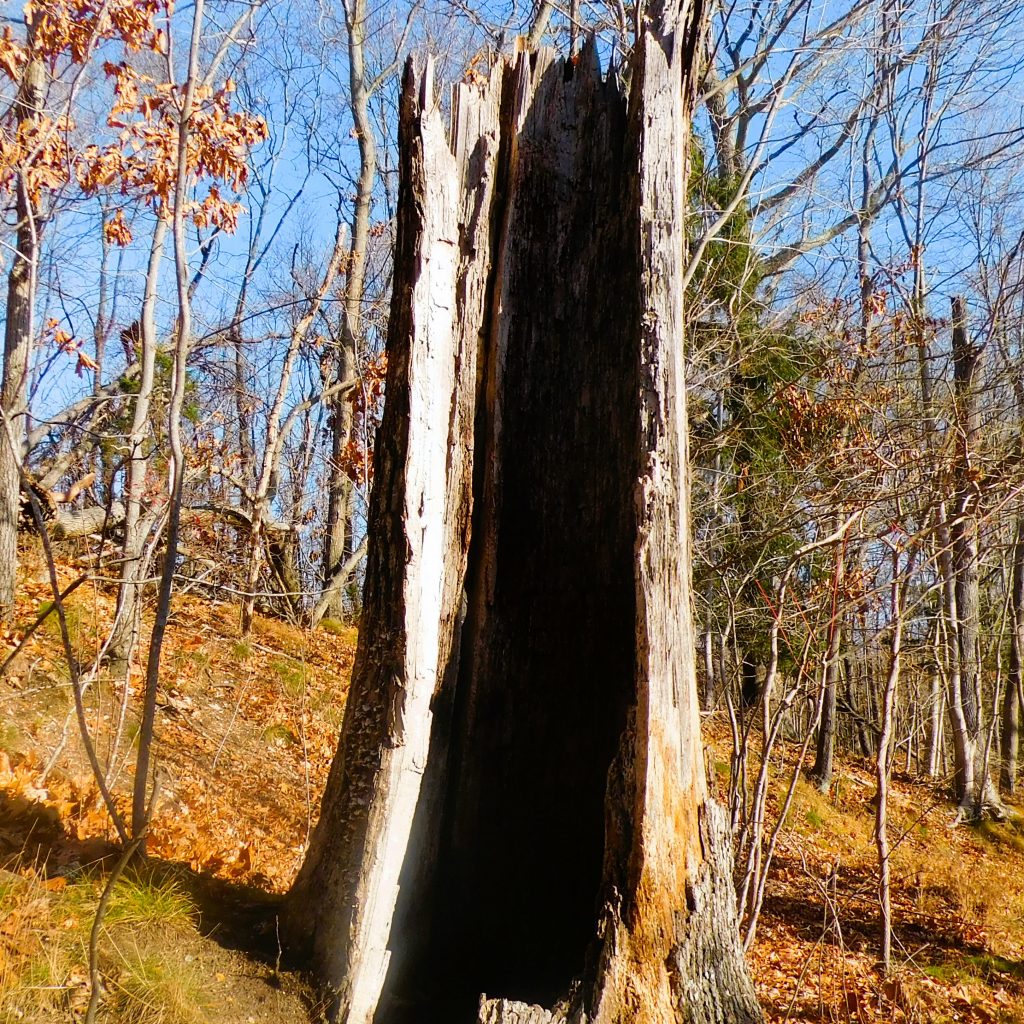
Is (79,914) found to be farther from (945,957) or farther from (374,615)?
(945,957)

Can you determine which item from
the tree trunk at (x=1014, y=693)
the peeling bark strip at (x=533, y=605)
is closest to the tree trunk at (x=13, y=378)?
the peeling bark strip at (x=533, y=605)

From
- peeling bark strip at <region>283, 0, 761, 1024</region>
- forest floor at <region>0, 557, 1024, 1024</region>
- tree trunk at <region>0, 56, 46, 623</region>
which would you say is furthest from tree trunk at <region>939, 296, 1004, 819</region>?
tree trunk at <region>0, 56, 46, 623</region>

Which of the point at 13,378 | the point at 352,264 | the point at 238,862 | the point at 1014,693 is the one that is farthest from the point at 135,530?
A: the point at 1014,693

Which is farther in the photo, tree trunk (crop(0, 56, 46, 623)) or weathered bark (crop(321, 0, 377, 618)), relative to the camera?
weathered bark (crop(321, 0, 377, 618))

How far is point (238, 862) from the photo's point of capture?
11.8ft

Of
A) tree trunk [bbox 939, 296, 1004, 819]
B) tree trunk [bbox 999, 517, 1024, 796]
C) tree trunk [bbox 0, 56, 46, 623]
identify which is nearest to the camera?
tree trunk [bbox 0, 56, 46, 623]

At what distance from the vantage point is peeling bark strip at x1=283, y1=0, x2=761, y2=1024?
2531mm

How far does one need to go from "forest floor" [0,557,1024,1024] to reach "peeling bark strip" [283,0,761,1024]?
1.46 ft

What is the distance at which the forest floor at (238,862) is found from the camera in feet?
8.12

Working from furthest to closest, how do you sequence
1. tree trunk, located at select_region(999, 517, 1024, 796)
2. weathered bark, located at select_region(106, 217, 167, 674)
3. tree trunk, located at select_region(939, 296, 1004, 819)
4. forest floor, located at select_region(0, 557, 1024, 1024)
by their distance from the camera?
tree trunk, located at select_region(999, 517, 1024, 796)
tree trunk, located at select_region(939, 296, 1004, 819)
weathered bark, located at select_region(106, 217, 167, 674)
forest floor, located at select_region(0, 557, 1024, 1024)

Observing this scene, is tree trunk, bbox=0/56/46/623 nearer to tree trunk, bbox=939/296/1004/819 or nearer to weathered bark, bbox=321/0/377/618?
weathered bark, bbox=321/0/377/618

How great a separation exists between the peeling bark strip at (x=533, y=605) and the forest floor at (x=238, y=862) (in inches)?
17.6

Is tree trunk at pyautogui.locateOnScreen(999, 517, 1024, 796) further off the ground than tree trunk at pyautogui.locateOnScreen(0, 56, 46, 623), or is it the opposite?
tree trunk at pyautogui.locateOnScreen(0, 56, 46, 623)

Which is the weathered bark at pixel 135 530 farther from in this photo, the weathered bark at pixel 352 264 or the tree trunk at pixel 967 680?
the tree trunk at pixel 967 680
